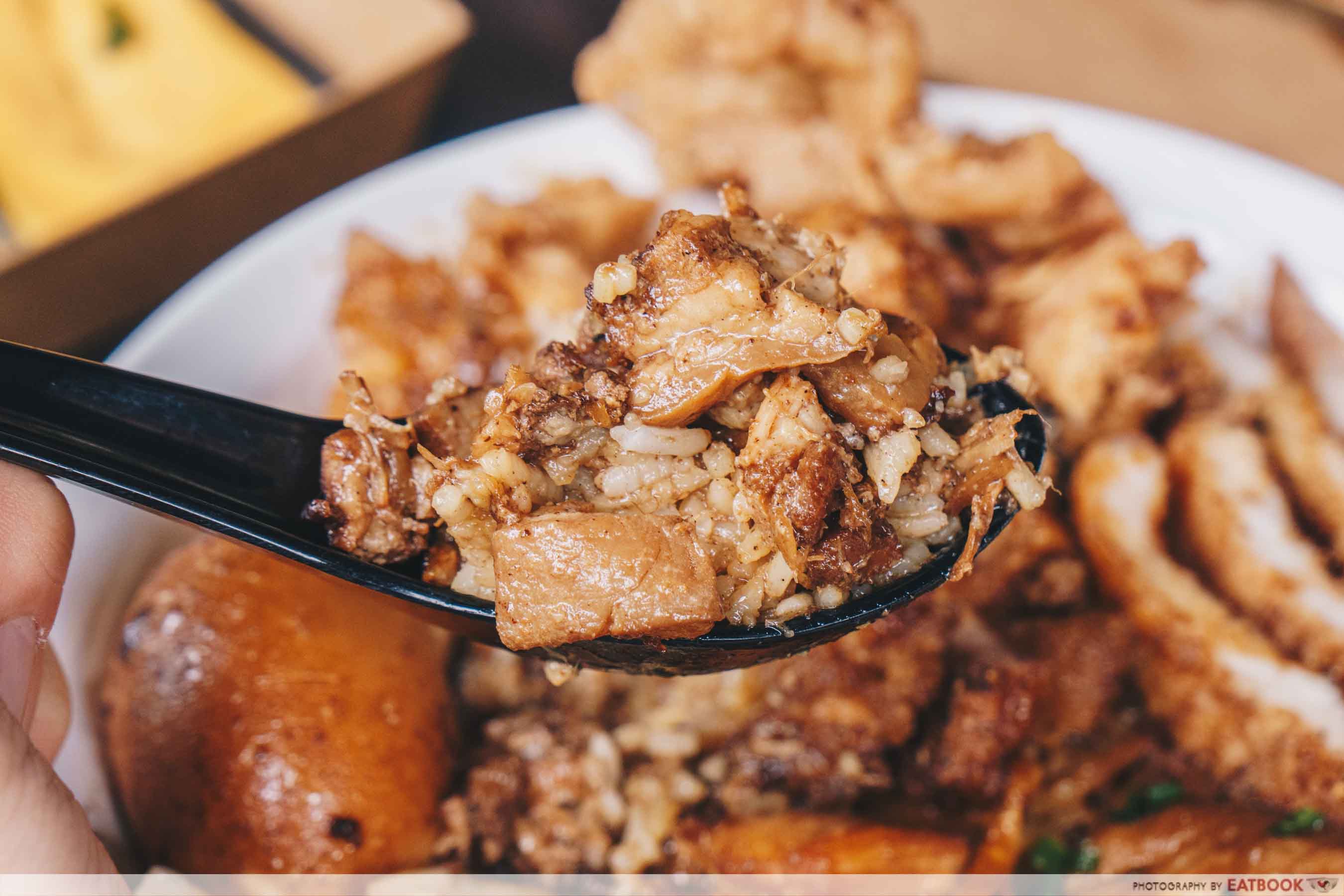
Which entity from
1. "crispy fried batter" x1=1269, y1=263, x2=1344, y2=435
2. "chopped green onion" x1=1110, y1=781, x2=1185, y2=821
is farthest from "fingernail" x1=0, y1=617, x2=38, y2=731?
"crispy fried batter" x1=1269, y1=263, x2=1344, y2=435

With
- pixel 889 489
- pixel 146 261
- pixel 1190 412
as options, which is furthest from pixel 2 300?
pixel 1190 412

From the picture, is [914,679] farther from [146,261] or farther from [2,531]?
[146,261]

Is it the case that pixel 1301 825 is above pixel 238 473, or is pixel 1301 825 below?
below

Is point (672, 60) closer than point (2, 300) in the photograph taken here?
No

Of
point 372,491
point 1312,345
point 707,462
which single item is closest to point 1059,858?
point 707,462

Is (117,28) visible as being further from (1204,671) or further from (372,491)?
(1204,671)

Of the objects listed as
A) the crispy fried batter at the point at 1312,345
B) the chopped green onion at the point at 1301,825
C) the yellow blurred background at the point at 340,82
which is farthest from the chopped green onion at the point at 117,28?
the chopped green onion at the point at 1301,825
